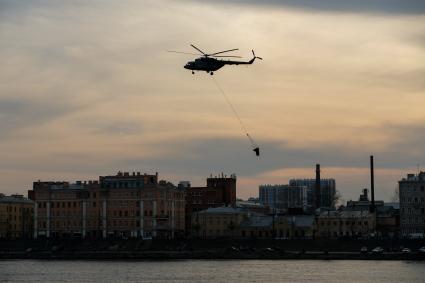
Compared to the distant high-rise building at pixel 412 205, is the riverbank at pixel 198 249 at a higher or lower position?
lower

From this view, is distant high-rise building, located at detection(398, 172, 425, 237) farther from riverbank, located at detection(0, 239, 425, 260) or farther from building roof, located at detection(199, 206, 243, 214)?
building roof, located at detection(199, 206, 243, 214)

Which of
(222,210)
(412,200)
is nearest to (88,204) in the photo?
(222,210)

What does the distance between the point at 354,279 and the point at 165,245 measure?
68.5 metres

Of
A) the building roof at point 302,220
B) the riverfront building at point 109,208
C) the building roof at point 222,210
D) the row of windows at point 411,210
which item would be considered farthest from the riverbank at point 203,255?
the row of windows at point 411,210

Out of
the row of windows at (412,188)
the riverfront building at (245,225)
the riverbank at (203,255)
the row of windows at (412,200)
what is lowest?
the riverbank at (203,255)

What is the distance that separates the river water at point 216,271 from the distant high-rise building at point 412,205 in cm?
4610

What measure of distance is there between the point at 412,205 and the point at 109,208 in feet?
176

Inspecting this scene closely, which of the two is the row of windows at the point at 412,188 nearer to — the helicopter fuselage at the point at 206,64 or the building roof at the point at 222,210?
the building roof at the point at 222,210

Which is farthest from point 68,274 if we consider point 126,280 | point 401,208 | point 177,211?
point 401,208

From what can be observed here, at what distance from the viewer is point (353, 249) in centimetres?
16688

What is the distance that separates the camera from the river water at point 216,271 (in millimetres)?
111500

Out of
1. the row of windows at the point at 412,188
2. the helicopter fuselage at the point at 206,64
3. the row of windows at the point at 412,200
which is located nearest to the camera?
the helicopter fuselage at the point at 206,64

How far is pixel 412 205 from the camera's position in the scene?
191625mm

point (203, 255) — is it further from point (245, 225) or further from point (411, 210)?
point (411, 210)
